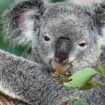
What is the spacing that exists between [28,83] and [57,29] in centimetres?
72

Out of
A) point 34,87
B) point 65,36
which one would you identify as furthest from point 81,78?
point 65,36

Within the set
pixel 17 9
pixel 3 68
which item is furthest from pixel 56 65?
pixel 17 9

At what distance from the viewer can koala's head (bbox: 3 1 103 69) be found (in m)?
3.47

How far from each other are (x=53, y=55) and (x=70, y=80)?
1568 millimetres

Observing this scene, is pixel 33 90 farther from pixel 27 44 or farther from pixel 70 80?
pixel 70 80

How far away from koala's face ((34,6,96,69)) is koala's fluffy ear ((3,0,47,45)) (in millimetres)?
159

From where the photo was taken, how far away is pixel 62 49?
10.9 feet

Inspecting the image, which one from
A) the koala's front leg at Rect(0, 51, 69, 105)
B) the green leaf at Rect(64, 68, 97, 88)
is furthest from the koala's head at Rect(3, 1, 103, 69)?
the green leaf at Rect(64, 68, 97, 88)

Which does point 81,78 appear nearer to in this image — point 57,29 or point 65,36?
point 65,36

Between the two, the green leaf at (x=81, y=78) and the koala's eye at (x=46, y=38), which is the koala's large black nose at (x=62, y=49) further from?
the green leaf at (x=81, y=78)

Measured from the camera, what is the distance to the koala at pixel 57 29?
3.52m

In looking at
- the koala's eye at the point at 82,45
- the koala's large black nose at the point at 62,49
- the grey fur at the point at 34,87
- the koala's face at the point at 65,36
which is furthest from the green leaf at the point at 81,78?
the koala's eye at the point at 82,45

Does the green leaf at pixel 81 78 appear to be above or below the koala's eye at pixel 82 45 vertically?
above

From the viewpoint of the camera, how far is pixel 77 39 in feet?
11.9
